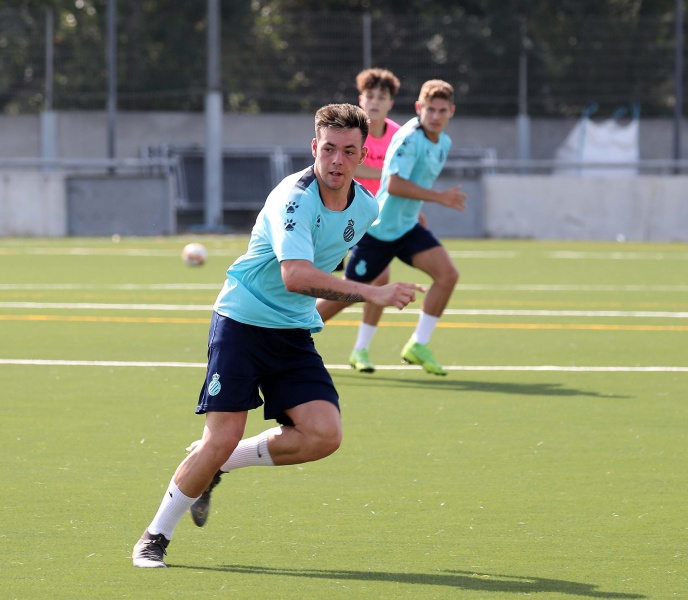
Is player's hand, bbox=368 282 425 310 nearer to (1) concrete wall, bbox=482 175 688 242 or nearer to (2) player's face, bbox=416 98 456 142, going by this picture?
(2) player's face, bbox=416 98 456 142

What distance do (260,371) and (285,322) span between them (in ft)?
0.69

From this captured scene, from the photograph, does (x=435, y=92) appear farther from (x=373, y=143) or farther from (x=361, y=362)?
(x=361, y=362)

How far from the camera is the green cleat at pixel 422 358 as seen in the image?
422 inches

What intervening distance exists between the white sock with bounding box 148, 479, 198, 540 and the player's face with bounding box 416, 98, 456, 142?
18.6 feet

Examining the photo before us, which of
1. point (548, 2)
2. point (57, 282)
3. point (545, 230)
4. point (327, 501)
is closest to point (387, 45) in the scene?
point (548, 2)

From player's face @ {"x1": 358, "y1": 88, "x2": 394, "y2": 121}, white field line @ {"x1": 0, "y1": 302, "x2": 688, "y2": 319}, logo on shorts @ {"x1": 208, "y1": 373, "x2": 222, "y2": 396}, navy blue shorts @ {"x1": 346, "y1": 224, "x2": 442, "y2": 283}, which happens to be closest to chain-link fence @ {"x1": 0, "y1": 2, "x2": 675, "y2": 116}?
white field line @ {"x1": 0, "y1": 302, "x2": 688, "y2": 319}

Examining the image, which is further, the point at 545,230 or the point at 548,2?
the point at 548,2

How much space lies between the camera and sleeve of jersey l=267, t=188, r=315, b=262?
215 inches

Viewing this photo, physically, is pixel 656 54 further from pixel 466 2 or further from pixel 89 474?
pixel 89 474

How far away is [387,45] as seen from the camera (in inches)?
1297

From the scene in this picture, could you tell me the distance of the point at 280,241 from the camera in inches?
216

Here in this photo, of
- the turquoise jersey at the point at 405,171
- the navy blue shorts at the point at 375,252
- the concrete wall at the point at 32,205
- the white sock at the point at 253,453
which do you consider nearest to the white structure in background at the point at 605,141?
the concrete wall at the point at 32,205

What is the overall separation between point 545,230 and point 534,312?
12987 mm

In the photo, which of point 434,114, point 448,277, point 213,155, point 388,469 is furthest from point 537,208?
point 388,469
